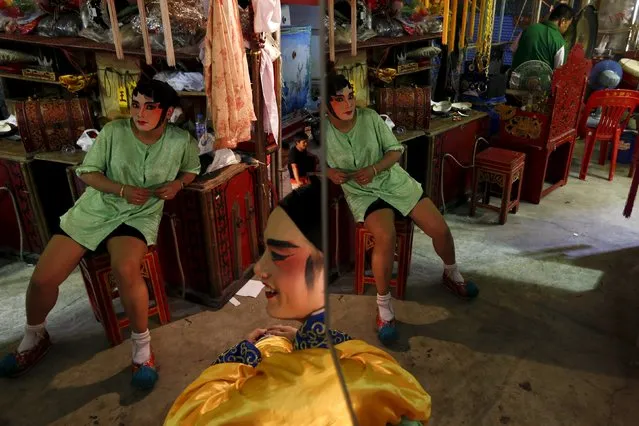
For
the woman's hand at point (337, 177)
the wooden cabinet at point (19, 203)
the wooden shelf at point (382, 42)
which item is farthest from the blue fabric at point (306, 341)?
the wooden cabinet at point (19, 203)

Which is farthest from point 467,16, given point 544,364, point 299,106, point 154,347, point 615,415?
point 154,347

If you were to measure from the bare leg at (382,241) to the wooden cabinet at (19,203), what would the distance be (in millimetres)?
1963

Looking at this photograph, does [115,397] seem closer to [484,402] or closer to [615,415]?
[484,402]

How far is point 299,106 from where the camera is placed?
41.3 inches

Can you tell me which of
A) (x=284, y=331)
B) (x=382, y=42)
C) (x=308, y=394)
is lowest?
(x=284, y=331)

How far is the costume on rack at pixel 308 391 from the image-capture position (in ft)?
2.66

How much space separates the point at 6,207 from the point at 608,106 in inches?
177

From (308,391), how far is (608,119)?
420 cm

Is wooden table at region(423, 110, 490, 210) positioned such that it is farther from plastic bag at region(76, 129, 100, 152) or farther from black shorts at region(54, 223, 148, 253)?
plastic bag at region(76, 129, 100, 152)

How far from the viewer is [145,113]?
5.63 ft

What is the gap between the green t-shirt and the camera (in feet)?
7.01

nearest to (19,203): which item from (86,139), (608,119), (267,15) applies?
(86,139)

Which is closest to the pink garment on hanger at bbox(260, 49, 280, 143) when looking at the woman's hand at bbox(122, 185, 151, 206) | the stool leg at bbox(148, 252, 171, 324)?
the woman's hand at bbox(122, 185, 151, 206)

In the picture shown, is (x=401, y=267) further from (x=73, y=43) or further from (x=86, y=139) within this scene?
(x=73, y=43)
